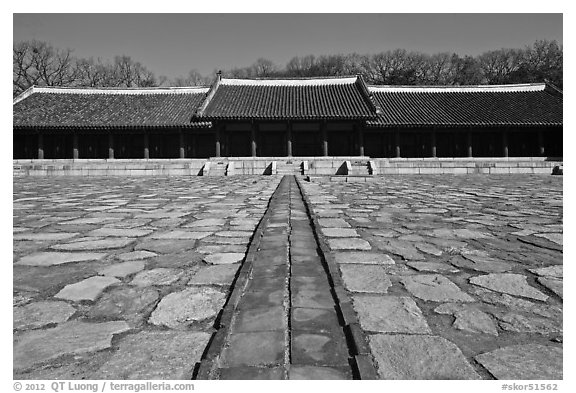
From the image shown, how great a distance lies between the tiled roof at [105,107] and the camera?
854 inches

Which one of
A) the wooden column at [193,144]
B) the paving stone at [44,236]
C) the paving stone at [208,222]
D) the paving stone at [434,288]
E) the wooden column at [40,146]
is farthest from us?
the wooden column at [193,144]

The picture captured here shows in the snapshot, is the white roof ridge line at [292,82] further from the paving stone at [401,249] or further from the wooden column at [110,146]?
the paving stone at [401,249]

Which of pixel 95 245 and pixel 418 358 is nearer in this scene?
pixel 418 358

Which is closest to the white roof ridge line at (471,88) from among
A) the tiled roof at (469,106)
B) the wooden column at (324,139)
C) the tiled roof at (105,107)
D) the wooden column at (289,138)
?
the tiled roof at (469,106)

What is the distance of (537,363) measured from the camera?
1560 millimetres

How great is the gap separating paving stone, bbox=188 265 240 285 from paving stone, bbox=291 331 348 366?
0.91 m

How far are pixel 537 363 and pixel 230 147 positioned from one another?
21688mm

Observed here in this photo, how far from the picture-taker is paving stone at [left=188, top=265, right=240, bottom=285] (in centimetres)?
248

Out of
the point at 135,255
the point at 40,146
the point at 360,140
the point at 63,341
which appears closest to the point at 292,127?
the point at 360,140

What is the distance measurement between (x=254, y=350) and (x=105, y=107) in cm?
2618

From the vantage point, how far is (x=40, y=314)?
6.65 feet

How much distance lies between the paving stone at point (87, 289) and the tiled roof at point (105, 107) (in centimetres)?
2018

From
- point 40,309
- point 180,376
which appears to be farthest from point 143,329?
point 40,309

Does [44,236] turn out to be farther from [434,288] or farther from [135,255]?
[434,288]
